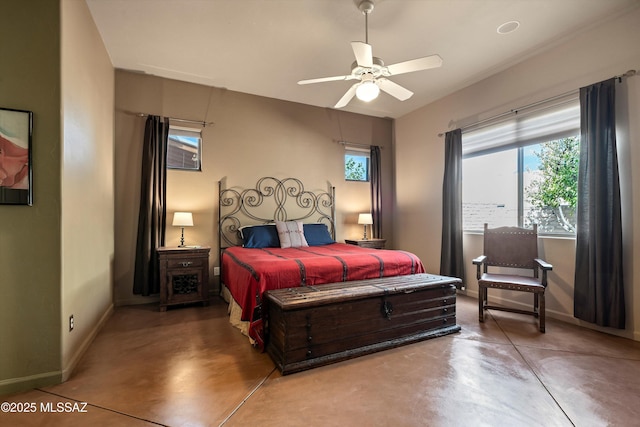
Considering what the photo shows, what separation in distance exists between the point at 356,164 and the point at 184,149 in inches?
113

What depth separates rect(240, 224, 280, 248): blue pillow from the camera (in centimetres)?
389

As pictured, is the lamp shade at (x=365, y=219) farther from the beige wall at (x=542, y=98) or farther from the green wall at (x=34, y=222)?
the green wall at (x=34, y=222)

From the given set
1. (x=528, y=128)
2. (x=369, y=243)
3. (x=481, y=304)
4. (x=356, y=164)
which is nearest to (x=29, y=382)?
(x=481, y=304)

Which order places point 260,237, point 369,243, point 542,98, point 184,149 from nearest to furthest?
point 542,98 < point 260,237 < point 184,149 < point 369,243

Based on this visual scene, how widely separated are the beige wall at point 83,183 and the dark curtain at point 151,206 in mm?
357

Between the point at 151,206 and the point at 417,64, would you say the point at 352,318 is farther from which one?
the point at 151,206

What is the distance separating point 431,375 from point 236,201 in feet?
11.0

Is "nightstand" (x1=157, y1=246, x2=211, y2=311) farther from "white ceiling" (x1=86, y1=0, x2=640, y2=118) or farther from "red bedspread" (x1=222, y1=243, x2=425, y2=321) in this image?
"white ceiling" (x1=86, y1=0, x2=640, y2=118)

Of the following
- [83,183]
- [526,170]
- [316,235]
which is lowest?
[316,235]

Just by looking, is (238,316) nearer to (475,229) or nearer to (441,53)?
(475,229)

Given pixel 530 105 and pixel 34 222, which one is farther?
Result: pixel 530 105

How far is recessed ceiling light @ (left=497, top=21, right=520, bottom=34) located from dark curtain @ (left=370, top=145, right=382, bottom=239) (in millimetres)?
2616

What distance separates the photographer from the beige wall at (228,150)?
12.4 ft

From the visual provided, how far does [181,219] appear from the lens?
12.0 feet
